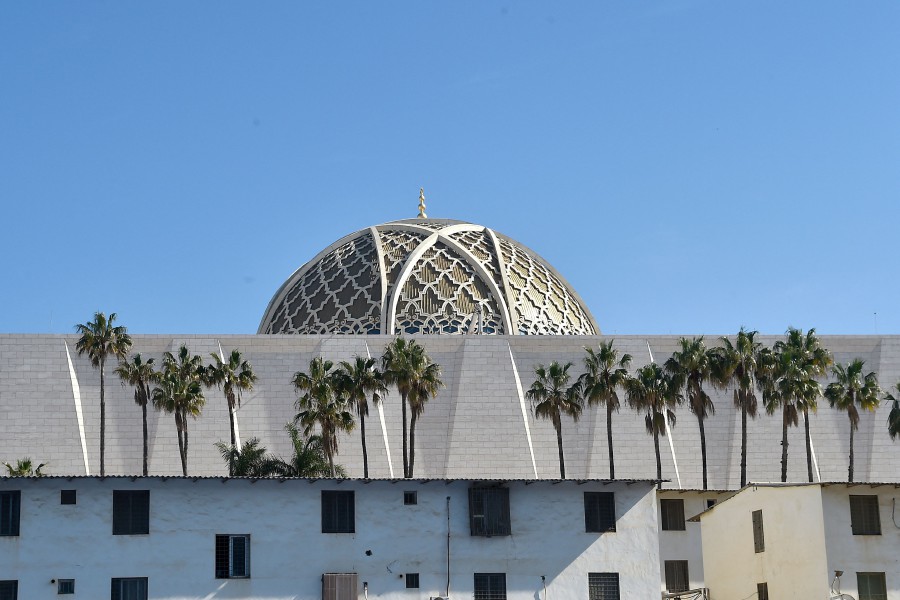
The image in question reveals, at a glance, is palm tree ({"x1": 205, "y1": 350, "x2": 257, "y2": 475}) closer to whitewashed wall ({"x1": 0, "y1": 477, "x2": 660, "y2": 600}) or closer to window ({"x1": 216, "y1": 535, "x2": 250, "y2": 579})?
whitewashed wall ({"x1": 0, "y1": 477, "x2": 660, "y2": 600})

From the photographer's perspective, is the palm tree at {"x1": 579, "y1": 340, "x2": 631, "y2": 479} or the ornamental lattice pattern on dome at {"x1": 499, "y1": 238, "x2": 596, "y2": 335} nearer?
the palm tree at {"x1": 579, "y1": 340, "x2": 631, "y2": 479}

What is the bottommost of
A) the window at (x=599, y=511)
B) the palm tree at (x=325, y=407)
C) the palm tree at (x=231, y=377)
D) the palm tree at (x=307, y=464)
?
the window at (x=599, y=511)

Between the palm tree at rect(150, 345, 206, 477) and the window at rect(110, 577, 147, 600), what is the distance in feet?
61.4

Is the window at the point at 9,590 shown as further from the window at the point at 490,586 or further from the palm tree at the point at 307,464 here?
the palm tree at the point at 307,464

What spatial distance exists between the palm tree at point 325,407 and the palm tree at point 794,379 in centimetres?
1666

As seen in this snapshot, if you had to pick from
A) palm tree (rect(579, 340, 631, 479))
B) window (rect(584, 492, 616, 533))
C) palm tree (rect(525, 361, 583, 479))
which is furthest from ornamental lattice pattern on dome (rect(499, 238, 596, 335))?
window (rect(584, 492, 616, 533))

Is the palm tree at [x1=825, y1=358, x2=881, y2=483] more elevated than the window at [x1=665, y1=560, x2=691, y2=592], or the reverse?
the palm tree at [x1=825, y1=358, x2=881, y2=483]

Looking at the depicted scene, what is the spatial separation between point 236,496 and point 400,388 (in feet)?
57.3

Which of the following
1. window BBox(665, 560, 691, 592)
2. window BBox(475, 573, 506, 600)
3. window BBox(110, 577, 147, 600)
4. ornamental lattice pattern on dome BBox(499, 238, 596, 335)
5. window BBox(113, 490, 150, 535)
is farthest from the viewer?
ornamental lattice pattern on dome BBox(499, 238, 596, 335)

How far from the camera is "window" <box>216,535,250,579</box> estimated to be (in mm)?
45406

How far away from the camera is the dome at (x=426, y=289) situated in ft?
254

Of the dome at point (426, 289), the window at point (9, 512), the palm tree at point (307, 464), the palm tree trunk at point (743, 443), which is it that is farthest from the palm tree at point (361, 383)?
the window at point (9, 512)

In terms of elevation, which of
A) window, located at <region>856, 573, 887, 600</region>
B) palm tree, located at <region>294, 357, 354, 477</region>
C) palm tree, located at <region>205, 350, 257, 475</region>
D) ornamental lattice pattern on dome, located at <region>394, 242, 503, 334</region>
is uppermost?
ornamental lattice pattern on dome, located at <region>394, 242, 503, 334</region>

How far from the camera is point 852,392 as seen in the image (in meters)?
65.2
